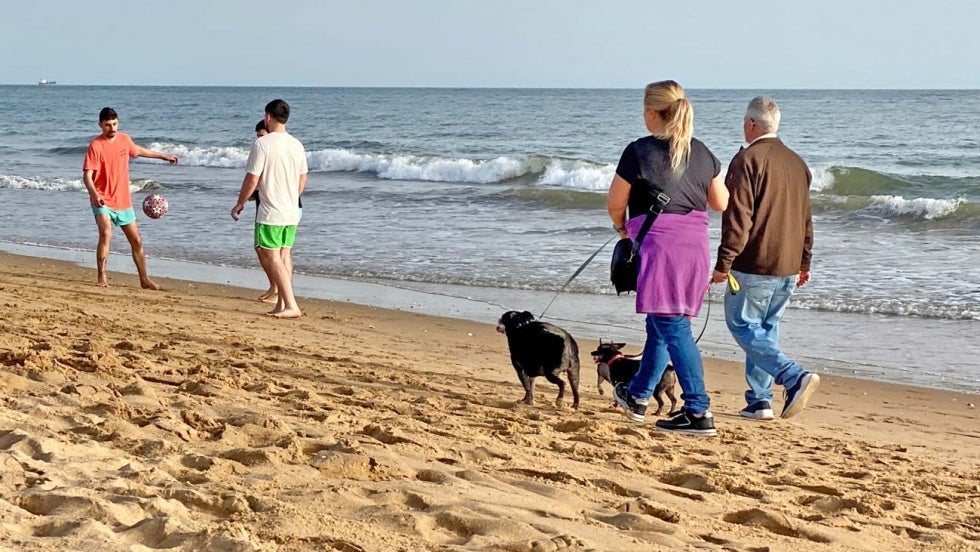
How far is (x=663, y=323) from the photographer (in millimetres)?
5477

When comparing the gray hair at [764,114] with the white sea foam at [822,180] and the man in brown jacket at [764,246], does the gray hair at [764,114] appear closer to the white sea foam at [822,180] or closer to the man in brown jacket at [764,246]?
the man in brown jacket at [764,246]

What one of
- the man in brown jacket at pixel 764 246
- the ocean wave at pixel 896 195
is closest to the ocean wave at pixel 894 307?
the man in brown jacket at pixel 764 246

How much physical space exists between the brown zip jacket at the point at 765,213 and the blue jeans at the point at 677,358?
41 centimetres

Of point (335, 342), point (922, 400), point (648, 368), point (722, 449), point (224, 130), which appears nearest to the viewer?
point (722, 449)

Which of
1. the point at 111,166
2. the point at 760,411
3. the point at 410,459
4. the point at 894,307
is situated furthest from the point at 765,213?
the point at 111,166

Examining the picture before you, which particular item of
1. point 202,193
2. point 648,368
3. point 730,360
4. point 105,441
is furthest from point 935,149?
point 105,441

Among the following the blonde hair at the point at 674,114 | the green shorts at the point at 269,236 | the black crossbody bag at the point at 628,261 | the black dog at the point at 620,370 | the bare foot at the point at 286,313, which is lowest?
the bare foot at the point at 286,313

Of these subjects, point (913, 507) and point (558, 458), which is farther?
point (558, 458)

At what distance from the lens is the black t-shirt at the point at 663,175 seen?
5191mm

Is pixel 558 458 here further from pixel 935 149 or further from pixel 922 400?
pixel 935 149

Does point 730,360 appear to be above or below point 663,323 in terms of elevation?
below

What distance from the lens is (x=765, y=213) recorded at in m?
5.77

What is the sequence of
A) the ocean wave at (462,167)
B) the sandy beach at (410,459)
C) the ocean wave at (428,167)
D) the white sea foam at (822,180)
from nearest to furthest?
the sandy beach at (410,459) → the white sea foam at (822,180) → the ocean wave at (462,167) → the ocean wave at (428,167)

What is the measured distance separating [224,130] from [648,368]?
151 feet
